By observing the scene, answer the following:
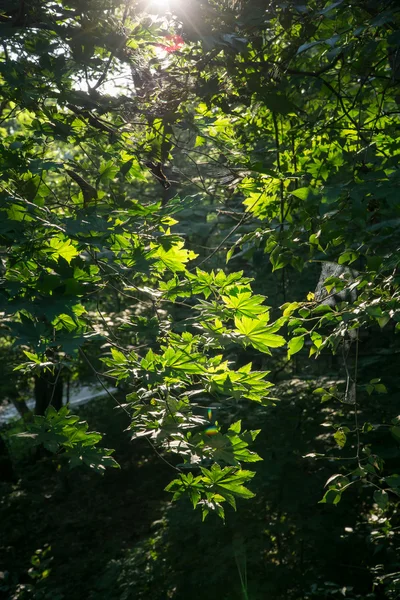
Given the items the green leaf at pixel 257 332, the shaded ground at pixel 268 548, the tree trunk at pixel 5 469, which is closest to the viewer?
the green leaf at pixel 257 332

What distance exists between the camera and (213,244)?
392 inches

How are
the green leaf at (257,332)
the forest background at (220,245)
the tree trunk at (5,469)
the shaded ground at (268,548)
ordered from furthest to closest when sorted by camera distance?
the tree trunk at (5,469) → the shaded ground at (268,548) → the green leaf at (257,332) → the forest background at (220,245)

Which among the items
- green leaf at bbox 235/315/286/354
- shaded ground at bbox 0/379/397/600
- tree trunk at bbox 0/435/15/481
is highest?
tree trunk at bbox 0/435/15/481

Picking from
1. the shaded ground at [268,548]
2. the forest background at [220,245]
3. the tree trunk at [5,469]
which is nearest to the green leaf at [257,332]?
the forest background at [220,245]

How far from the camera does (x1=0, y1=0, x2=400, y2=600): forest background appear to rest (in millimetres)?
2156

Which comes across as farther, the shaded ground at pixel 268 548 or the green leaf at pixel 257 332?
the shaded ground at pixel 268 548

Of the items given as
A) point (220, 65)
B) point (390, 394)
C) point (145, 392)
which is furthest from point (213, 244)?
point (145, 392)

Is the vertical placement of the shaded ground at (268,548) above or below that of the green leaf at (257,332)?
below

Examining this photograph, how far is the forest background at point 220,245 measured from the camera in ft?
7.07

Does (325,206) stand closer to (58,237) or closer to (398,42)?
(398,42)

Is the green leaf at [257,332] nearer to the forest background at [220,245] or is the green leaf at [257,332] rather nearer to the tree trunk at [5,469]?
the forest background at [220,245]

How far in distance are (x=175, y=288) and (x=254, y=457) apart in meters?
0.80

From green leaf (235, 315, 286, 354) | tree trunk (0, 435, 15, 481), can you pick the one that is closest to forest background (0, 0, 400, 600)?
green leaf (235, 315, 286, 354)

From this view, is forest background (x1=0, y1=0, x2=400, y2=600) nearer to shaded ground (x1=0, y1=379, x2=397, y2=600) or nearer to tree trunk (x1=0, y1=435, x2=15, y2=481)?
shaded ground (x1=0, y1=379, x2=397, y2=600)
